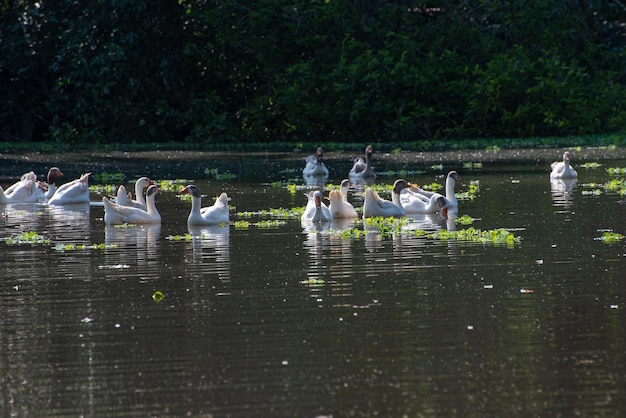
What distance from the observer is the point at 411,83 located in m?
44.6

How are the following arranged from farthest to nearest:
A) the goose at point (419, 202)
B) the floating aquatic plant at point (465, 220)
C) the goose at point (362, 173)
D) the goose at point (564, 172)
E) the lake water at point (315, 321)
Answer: the goose at point (362, 173)
the goose at point (564, 172)
the goose at point (419, 202)
the floating aquatic plant at point (465, 220)
the lake water at point (315, 321)

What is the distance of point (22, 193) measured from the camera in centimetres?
2456

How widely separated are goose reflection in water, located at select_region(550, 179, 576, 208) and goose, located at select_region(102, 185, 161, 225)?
6.36m

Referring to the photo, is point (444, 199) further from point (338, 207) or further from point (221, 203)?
point (221, 203)

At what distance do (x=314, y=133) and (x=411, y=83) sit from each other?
4.47 metres

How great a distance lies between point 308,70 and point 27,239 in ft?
93.8

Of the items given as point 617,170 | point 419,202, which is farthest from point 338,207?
point 617,170

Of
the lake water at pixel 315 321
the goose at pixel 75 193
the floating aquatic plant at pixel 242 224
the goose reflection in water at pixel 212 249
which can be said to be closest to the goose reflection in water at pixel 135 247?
the lake water at pixel 315 321

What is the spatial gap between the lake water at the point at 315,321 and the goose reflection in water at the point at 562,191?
1.88m

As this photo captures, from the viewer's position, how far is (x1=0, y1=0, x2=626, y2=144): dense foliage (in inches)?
1757

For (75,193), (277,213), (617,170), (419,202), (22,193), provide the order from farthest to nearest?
(617,170) → (22,193) → (75,193) → (419,202) → (277,213)

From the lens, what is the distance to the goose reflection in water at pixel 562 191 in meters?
21.2

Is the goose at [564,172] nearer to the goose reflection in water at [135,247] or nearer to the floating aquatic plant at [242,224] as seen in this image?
the floating aquatic plant at [242,224]

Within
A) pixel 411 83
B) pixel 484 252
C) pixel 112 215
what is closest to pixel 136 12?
pixel 411 83
